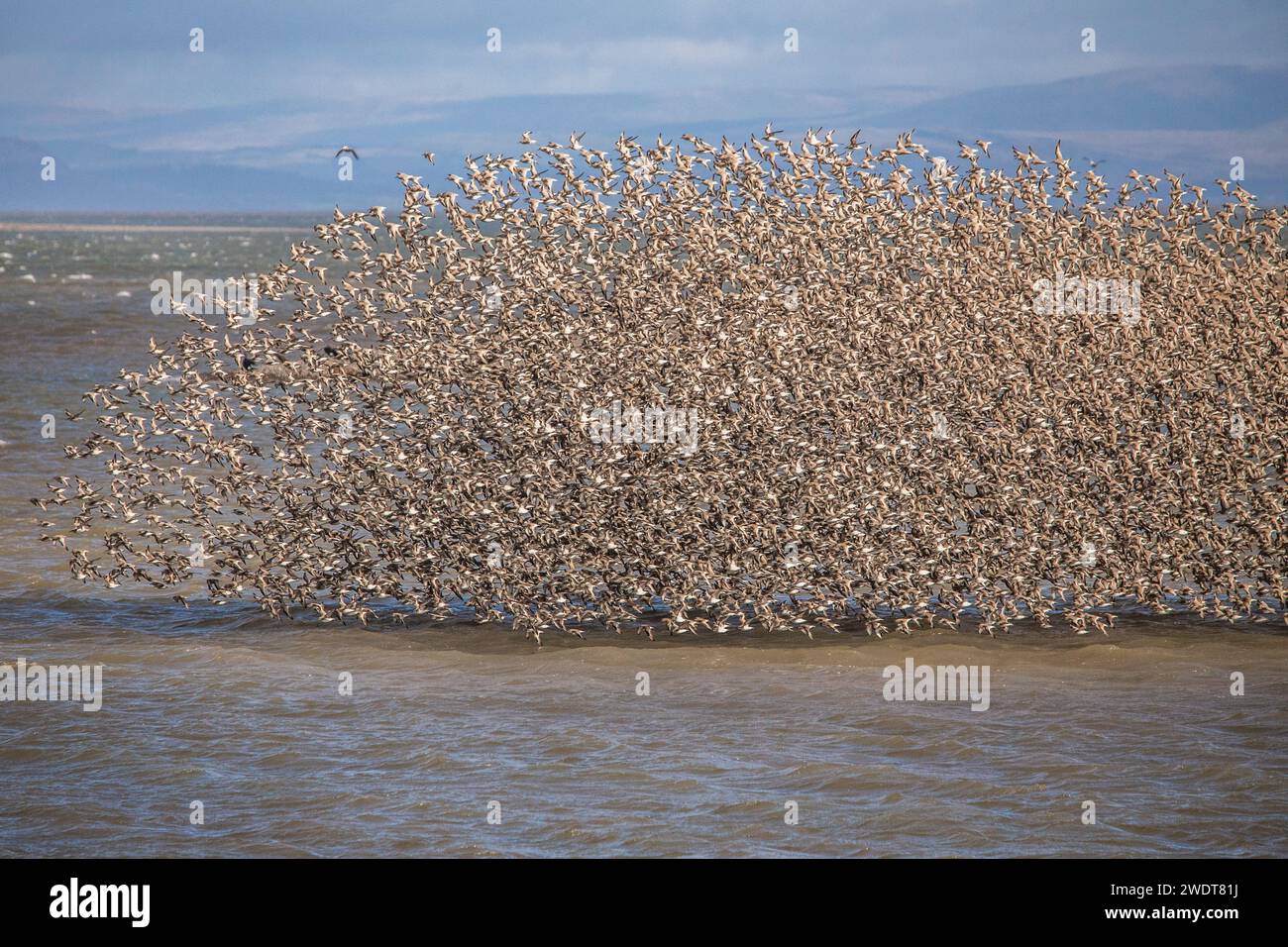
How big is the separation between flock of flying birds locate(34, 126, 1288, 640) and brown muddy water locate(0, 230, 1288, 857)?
1.90 ft

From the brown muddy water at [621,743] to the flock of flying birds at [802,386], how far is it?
0.58m

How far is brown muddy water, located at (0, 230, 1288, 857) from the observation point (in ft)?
24.6

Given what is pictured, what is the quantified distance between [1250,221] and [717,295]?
3812 millimetres

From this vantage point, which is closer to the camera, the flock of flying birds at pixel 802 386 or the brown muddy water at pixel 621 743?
the brown muddy water at pixel 621 743

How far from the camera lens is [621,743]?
888 centimetres

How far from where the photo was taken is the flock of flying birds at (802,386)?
10258 millimetres

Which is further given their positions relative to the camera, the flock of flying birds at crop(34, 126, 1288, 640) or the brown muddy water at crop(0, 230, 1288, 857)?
the flock of flying birds at crop(34, 126, 1288, 640)

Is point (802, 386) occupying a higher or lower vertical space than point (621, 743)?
higher

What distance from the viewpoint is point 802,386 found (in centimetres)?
1023

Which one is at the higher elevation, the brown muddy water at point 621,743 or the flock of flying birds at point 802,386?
→ the flock of flying birds at point 802,386

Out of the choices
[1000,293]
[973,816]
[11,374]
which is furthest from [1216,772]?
[11,374]

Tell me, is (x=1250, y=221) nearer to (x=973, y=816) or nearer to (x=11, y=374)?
(x=973, y=816)

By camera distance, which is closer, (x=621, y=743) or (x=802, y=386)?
(x=621, y=743)

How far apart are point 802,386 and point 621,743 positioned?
9.08 feet
